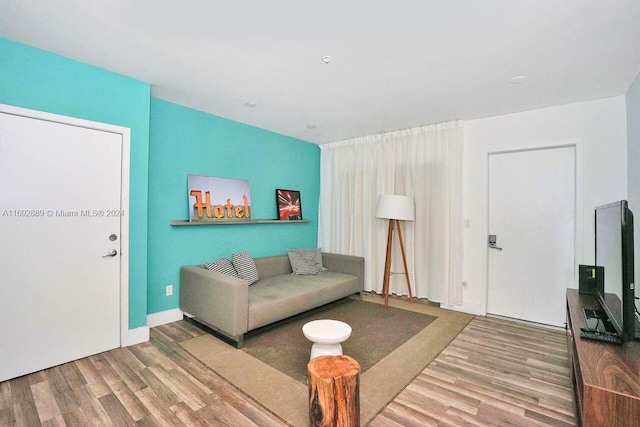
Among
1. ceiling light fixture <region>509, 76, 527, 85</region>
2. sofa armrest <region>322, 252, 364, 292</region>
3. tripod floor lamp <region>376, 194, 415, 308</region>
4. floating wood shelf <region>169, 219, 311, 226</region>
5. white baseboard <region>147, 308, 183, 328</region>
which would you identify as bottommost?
white baseboard <region>147, 308, 183, 328</region>

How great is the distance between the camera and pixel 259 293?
3215 millimetres

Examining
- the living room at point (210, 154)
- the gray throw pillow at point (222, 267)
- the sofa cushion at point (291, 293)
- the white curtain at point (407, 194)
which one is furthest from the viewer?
the white curtain at point (407, 194)

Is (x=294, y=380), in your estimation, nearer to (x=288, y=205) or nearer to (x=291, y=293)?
(x=291, y=293)

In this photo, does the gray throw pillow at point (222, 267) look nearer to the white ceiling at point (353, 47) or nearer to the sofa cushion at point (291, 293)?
the sofa cushion at point (291, 293)

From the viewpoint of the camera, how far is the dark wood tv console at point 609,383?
119 cm

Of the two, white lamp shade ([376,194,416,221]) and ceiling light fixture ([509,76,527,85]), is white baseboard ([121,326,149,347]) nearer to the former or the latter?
white lamp shade ([376,194,416,221])

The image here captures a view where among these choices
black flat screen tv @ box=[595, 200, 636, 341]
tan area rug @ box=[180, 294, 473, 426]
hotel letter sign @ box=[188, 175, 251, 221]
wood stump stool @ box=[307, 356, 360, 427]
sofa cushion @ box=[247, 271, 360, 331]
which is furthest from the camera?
hotel letter sign @ box=[188, 175, 251, 221]

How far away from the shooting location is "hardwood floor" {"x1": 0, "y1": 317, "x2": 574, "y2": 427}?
178 cm

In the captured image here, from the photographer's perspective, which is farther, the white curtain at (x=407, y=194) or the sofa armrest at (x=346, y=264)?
the sofa armrest at (x=346, y=264)

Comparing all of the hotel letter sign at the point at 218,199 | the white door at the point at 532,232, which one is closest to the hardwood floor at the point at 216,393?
the white door at the point at 532,232

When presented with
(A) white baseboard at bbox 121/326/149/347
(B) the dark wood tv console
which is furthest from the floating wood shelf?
(B) the dark wood tv console

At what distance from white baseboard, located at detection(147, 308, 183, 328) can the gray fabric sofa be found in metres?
0.09

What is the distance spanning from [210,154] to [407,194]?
2716 mm

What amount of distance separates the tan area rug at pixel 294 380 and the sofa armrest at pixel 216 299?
193mm
